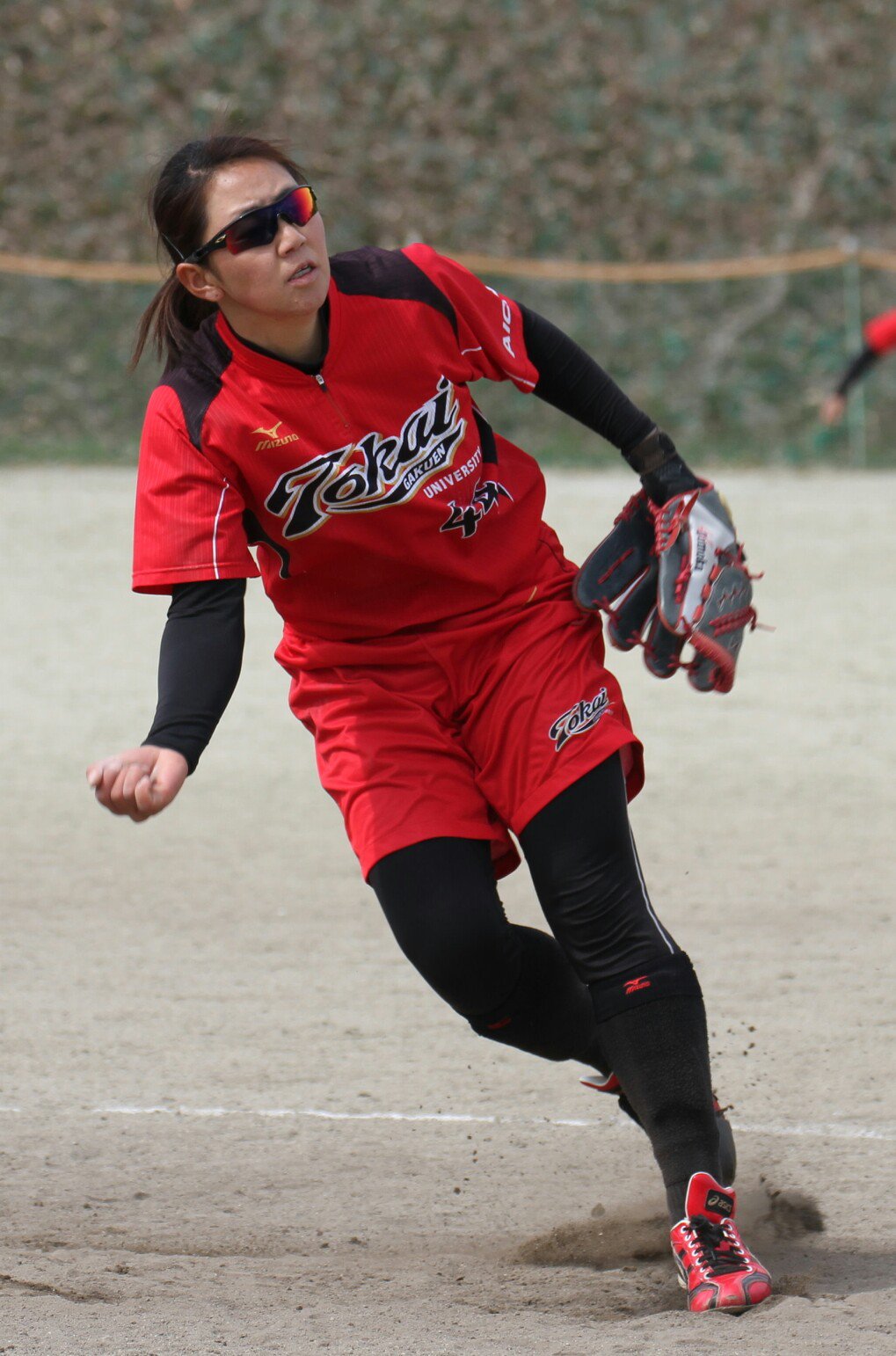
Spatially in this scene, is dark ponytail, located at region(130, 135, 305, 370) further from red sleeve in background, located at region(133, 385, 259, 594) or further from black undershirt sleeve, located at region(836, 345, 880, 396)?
black undershirt sleeve, located at region(836, 345, 880, 396)

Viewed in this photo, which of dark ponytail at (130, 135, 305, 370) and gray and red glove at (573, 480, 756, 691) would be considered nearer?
dark ponytail at (130, 135, 305, 370)

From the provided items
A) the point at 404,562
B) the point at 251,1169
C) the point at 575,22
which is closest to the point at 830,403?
the point at 404,562

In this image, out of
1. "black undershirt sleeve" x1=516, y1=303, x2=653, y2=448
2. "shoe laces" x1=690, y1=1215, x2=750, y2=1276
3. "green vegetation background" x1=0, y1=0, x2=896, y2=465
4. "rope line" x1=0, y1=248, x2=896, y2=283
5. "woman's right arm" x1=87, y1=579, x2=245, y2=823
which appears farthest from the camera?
"green vegetation background" x1=0, y1=0, x2=896, y2=465

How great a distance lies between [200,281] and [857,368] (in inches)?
53.9

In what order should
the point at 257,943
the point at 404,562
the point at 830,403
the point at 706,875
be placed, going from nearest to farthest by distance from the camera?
the point at 830,403
the point at 404,562
the point at 257,943
the point at 706,875

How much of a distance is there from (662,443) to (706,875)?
2385mm

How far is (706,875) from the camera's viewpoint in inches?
213

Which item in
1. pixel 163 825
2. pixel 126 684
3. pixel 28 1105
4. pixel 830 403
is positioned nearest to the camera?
pixel 830 403

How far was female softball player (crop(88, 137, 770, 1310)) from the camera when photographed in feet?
9.43

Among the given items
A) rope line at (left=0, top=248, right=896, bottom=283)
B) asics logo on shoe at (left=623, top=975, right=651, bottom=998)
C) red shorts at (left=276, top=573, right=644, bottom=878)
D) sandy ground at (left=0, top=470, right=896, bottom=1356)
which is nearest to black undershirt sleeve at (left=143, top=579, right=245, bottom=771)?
red shorts at (left=276, top=573, right=644, bottom=878)

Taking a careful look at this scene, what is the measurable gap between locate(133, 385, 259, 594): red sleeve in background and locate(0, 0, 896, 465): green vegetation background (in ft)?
35.4

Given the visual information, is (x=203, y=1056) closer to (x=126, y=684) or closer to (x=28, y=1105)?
(x=28, y=1105)

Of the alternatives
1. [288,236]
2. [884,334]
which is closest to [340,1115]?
[288,236]

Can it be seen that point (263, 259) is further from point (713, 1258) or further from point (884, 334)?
point (713, 1258)
